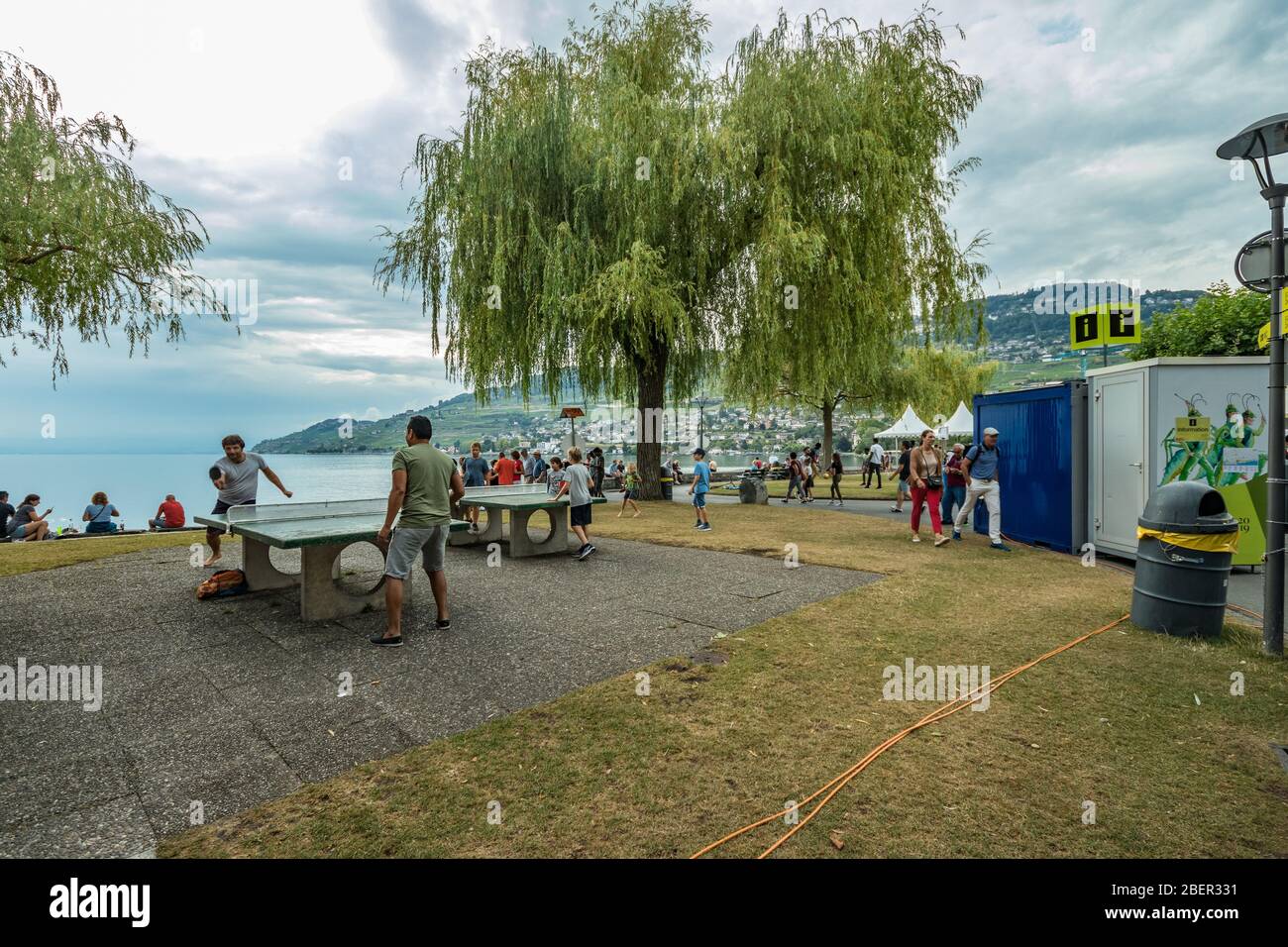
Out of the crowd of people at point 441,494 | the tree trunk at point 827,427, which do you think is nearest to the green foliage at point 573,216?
the crowd of people at point 441,494

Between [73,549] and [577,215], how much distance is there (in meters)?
11.8

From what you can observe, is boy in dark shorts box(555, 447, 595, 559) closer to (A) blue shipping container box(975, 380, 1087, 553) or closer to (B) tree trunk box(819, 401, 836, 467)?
(A) blue shipping container box(975, 380, 1087, 553)

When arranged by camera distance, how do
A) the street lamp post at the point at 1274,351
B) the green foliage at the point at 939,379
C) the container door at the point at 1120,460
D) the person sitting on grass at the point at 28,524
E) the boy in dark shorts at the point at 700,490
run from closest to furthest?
the street lamp post at the point at 1274,351 → the container door at the point at 1120,460 → the boy in dark shorts at the point at 700,490 → the person sitting on grass at the point at 28,524 → the green foliage at the point at 939,379

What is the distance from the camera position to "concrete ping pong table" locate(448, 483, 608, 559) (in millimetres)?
9727

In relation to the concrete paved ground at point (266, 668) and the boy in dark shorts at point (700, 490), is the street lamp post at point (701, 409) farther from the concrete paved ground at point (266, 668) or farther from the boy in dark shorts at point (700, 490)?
the concrete paved ground at point (266, 668)

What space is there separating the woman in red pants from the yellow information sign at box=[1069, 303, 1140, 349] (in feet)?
11.1

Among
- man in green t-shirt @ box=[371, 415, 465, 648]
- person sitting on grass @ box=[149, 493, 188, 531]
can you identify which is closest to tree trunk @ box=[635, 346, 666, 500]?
person sitting on grass @ box=[149, 493, 188, 531]

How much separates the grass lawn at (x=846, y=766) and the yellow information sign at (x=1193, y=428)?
3828 mm

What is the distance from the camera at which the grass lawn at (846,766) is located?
2.79 meters

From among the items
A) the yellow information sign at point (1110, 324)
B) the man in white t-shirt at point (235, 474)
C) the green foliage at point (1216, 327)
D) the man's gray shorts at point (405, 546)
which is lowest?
the man's gray shorts at point (405, 546)

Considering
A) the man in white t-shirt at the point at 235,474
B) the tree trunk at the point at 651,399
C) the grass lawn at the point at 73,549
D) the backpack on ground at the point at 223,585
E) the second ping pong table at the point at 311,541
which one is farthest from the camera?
the tree trunk at the point at 651,399

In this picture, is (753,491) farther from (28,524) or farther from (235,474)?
(28,524)
